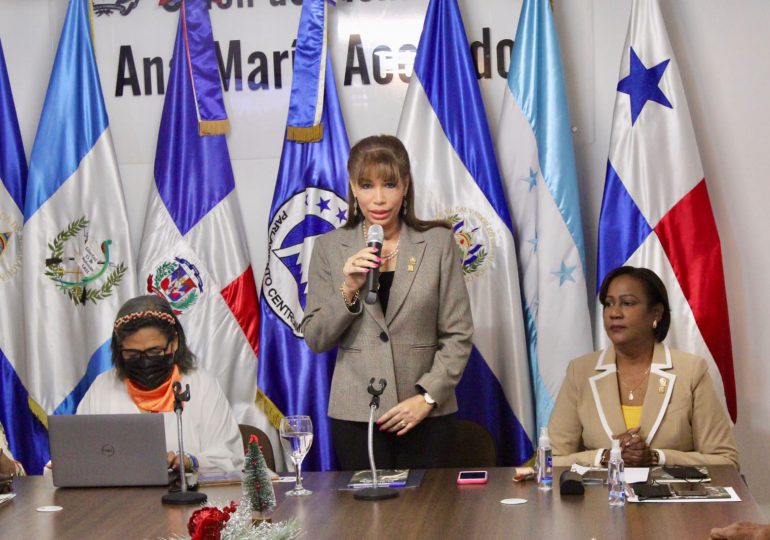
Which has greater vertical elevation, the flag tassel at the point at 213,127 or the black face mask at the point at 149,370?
the flag tassel at the point at 213,127

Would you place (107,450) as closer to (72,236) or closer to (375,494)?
(375,494)

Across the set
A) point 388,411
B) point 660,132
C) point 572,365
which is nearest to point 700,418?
point 572,365

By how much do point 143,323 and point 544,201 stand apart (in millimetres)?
1804

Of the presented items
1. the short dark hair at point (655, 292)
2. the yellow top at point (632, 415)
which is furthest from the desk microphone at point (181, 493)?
the short dark hair at point (655, 292)

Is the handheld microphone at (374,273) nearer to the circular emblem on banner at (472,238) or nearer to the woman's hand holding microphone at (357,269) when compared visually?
the woman's hand holding microphone at (357,269)

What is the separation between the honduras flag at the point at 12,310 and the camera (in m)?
4.70

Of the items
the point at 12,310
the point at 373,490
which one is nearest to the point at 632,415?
the point at 373,490

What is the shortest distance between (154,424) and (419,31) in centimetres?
261

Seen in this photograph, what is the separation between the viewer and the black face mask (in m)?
3.51

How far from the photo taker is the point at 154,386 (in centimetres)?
356

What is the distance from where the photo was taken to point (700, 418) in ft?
11.2

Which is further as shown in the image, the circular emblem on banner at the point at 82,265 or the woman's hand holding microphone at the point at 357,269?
the circular emblem on banner at the point at 82,265

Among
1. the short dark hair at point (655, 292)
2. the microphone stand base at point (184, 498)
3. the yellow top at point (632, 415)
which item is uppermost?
the short dark hair at point (655, 292)

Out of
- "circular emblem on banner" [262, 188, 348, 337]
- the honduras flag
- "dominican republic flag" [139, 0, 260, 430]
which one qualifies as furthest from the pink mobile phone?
the honduras flag
